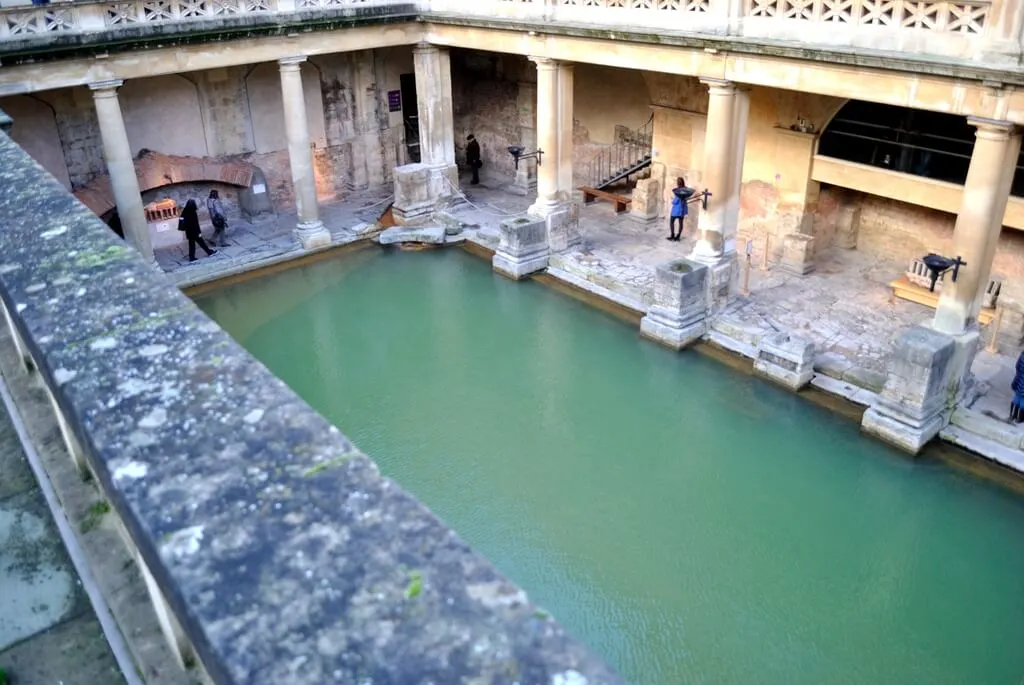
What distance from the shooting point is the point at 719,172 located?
12406mm

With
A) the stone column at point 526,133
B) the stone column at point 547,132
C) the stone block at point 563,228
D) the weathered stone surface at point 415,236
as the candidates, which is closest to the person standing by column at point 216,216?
the weathered stone surface at point 415,236

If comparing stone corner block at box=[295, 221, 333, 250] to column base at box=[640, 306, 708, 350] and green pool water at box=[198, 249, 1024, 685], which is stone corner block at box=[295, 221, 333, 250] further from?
column base at box=[640, 306, 708, 350]

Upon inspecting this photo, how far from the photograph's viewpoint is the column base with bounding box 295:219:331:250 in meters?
16.3

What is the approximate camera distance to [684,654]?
7.36m

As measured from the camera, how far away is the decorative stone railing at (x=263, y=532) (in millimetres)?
1774

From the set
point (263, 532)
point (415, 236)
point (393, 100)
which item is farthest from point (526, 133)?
point (263, 532)

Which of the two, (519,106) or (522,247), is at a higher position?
(519,106)

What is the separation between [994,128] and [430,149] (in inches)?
439

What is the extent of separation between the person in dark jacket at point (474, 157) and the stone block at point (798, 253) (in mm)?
8366

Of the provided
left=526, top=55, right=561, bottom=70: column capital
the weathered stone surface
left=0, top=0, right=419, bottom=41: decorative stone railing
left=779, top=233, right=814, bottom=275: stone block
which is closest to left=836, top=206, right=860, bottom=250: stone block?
left=779, top=233, right=814, bottom=275: stone block

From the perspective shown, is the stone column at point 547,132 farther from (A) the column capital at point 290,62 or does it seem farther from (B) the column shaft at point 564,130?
(A) the column capital at point 290,62

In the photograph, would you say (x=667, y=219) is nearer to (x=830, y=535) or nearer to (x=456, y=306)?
(x=456, y=306)

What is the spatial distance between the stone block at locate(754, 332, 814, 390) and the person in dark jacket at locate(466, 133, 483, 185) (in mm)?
10387

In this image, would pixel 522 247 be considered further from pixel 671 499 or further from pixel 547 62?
pixel 671 499
